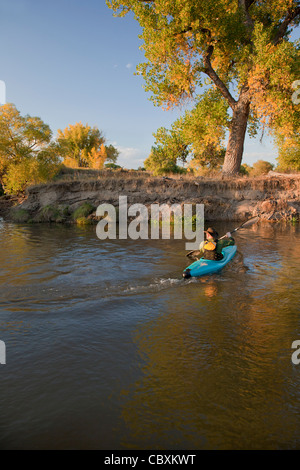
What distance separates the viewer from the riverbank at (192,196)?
20.8 metres

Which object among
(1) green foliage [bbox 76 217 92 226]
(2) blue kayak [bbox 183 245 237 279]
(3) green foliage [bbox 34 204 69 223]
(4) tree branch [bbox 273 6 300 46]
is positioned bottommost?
(2) blue kayak [bbox 183 245 237 279]

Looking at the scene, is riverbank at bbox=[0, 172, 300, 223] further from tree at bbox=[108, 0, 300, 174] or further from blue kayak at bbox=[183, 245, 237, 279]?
blue kayak at bbox=[183, 245, 237, 279]

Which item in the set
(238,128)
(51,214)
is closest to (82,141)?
(51,214)

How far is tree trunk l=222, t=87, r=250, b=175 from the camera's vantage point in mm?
18453

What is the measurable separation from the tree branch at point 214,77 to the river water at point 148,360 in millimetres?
13510

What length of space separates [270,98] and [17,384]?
1686 cm

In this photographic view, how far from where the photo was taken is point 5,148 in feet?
77.4

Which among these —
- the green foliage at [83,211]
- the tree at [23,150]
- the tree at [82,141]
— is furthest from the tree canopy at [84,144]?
the green foliage at [83,211]

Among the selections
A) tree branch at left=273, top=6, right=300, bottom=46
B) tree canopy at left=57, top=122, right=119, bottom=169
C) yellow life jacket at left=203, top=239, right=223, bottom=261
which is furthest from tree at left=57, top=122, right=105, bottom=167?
yellow life jacket at left=203, top=239, right=223, bottom=261

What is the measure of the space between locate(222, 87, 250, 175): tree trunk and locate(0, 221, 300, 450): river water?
1217cm

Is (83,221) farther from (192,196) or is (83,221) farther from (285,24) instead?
(285,24)

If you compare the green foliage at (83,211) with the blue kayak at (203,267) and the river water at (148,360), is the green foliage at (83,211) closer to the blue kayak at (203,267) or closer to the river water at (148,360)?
the river water at (148,360)
